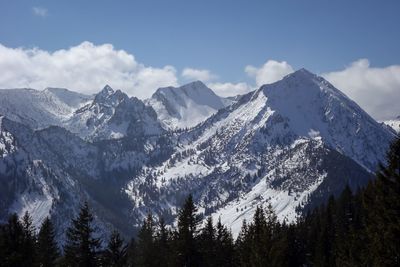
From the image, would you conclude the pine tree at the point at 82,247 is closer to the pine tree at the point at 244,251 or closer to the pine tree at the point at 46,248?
the pine tree at the point at 244,251

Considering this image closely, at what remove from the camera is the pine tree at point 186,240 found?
58.4 meters

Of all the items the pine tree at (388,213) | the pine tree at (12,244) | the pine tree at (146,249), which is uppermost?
the pine tree at (146,249)

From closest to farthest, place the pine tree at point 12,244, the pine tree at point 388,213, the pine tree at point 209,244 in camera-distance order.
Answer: the pine tree at point 388,213 → the pine tree at point 12,244 → the pine tree at point 209,244

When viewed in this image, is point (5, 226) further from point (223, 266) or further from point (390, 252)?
point (223, 266)

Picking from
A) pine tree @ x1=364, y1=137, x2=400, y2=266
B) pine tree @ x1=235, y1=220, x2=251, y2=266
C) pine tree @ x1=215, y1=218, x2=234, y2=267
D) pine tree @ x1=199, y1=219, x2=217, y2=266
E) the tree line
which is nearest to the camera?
pine tree @ x1=364, y1=137, x2=400, y2=266

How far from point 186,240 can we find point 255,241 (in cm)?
1424

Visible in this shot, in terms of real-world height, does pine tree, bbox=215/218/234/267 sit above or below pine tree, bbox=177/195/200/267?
above

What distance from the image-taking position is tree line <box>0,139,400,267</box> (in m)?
30.5

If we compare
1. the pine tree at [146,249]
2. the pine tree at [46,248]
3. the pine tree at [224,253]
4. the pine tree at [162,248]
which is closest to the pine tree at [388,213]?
the pine tree at [162,248]

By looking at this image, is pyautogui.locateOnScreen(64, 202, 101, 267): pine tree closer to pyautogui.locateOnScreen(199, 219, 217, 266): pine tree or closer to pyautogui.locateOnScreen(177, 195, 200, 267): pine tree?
pyautogui.locateOnScreen(177, 195, 200, 267): pine tree

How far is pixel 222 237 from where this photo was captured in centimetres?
9306

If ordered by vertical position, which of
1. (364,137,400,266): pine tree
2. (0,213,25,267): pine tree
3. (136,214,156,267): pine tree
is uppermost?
(136,214,156,267): pine tree

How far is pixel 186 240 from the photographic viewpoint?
2302 inches

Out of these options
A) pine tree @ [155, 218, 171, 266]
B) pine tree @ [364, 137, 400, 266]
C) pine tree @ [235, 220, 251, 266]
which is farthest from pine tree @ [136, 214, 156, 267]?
pine tree @ [364, 137, 400, 266]
